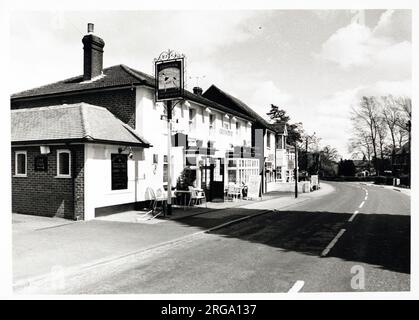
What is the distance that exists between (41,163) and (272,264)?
1097 cm

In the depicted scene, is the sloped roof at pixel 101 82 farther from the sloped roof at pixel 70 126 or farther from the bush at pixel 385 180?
the bush at pixel 385 180

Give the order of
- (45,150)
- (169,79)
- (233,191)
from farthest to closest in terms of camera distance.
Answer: (233,191) < (169,79) < (45,150)

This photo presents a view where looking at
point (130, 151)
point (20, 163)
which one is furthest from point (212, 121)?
point (20, 163)

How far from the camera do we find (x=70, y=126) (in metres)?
14.8

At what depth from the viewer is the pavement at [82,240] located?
7.38m

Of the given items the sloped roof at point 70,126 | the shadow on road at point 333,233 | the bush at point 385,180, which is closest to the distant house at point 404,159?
the bush at point 385,180

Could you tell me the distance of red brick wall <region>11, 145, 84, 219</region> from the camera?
1415 cm

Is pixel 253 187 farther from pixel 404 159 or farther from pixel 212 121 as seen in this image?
pixel 404 159

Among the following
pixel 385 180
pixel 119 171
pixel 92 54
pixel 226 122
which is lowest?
pixel 385 180

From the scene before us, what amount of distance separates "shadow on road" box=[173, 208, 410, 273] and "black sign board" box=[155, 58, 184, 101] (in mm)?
5015

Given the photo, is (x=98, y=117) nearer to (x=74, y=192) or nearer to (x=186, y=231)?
(x=74, y=192)

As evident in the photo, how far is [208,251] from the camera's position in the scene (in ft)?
30.4

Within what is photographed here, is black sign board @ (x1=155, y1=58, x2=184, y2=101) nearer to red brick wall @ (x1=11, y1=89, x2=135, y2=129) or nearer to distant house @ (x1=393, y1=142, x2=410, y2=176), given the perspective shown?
red brick wall @ (x1=11, y1=89, x2=135, y2=129)
